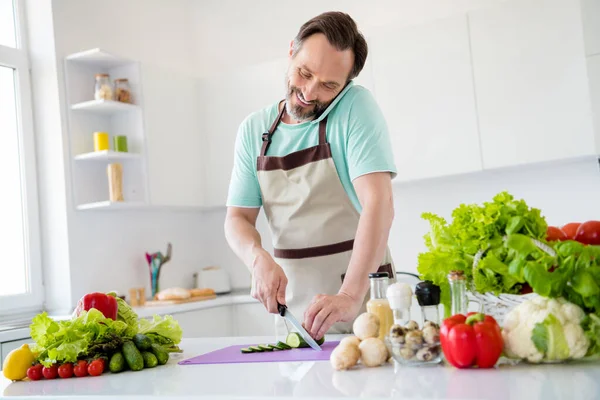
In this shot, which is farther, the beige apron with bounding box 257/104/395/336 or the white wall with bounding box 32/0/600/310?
the white wall with bounding box 32/0/600/310

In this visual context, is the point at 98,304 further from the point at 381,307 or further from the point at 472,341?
the point at 472,341

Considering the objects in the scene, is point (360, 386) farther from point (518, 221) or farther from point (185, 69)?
point (185, 69)

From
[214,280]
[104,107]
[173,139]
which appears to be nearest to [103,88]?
[104,107]

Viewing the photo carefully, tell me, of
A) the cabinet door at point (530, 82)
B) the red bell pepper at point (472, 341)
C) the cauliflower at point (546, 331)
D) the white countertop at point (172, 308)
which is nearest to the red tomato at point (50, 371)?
the red bell pepper at point (472, 341)

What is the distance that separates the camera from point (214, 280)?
4.46 m

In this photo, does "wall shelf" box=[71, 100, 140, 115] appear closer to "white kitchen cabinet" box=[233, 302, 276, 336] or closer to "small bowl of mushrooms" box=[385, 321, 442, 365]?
"white kitchen cabinet" box=[233, 302, 276, 336]

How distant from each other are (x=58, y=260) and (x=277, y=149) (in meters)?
2.05

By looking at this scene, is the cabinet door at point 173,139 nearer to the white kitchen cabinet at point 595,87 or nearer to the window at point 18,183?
the window at point 18,183

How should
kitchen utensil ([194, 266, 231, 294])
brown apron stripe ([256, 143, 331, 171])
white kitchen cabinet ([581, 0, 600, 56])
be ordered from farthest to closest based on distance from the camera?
kitchen utensil ([194, 266, 231, 294]), white kitchen cabinet ([581, 0, 600, 56]), brown apron stripe ([256, 143, 331, 171])

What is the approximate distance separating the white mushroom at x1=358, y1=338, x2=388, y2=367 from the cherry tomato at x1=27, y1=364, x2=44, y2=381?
81cm

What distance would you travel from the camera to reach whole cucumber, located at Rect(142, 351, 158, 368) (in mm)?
1688

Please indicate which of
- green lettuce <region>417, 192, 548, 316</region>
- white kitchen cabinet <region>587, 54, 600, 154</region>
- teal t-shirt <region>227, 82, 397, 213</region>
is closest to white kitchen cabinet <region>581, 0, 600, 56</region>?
white kitchen cabinet <region>587, 54, 600, 154</region>

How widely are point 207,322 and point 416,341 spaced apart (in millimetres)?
2763

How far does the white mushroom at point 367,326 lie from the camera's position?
1432 mm
